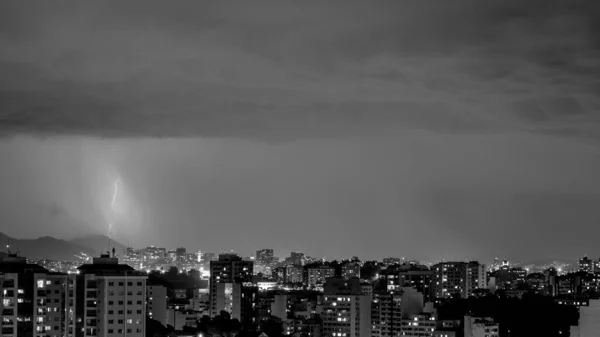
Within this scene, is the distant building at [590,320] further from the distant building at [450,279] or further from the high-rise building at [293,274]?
the high-rise building at [293,274]

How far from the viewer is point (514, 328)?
29.7 metres

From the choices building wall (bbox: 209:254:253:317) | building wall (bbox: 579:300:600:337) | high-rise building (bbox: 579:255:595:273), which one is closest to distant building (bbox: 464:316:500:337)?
building wall (bbox: 579:300:600:337)

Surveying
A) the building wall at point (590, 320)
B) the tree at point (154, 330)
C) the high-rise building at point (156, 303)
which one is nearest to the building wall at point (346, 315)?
the high-rise building at point (156, 303)

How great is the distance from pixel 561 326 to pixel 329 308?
21.4ft

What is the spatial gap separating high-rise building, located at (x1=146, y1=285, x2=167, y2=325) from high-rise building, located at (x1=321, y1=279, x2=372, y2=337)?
453 cm

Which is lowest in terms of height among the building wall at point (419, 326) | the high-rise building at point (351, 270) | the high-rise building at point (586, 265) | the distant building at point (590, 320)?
the building wall at point (419, 326)

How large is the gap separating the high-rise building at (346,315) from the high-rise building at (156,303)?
178 inches

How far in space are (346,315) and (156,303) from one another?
5290 mm

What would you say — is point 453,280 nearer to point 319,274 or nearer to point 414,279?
point 414,279

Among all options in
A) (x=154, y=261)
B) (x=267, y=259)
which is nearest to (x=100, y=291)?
(x=154, y=261)

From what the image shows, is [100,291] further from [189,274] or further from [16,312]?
[189,274]

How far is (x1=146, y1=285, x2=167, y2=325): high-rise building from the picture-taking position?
28484 millimetres

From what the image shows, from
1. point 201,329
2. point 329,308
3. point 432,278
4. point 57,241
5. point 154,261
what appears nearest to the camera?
point 201,329

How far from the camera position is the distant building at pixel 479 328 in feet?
84.8
